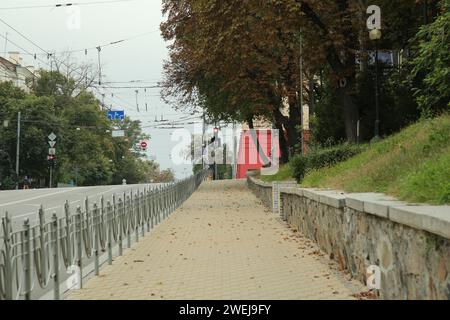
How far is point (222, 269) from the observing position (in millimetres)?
10531

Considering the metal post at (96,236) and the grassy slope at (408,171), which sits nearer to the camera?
the grassy slope at (408,171)

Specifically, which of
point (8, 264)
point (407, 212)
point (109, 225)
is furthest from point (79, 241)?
point (407, 212)

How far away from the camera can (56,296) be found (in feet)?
25.7

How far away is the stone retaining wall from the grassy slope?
0.35m

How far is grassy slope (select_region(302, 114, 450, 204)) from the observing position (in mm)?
7663

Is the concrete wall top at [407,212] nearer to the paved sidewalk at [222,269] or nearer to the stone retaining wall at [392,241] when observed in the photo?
the stone retaining wall at [392,241]

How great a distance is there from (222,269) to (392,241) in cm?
409

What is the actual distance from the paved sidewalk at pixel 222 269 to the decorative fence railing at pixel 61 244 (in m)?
0.32

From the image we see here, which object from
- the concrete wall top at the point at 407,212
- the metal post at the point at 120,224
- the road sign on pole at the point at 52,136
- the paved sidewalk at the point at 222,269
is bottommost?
the paved sidewalk at the point at 222,269

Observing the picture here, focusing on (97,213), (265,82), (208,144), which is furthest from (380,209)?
(208,144)

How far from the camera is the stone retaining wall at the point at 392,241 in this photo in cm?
548

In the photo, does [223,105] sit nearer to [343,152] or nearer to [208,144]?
[343,152]

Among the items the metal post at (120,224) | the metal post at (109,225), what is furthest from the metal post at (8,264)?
the metal post at (120,224)

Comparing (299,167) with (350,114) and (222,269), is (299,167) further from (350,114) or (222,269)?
(222,269)
